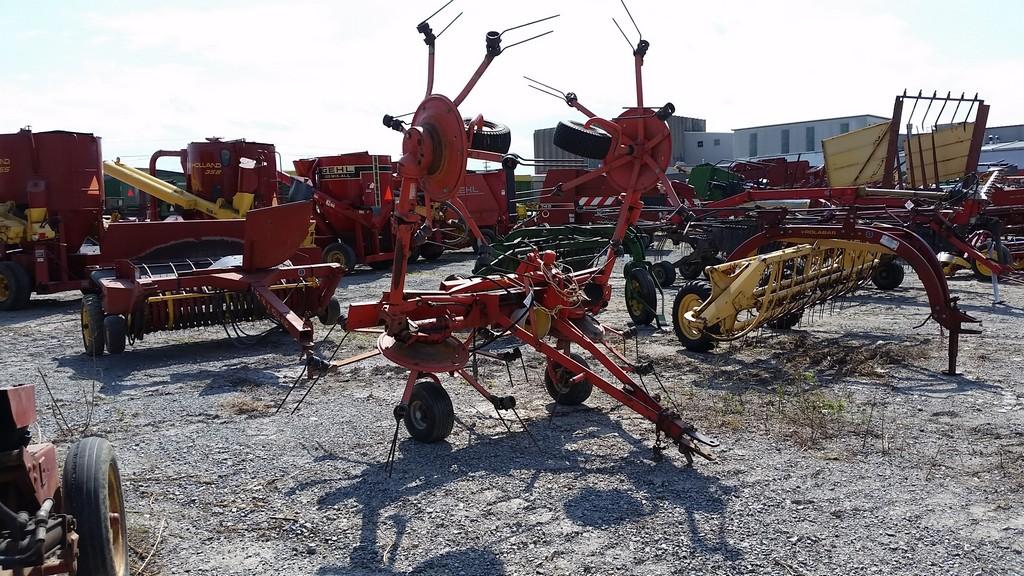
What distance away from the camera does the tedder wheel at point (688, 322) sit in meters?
7.41

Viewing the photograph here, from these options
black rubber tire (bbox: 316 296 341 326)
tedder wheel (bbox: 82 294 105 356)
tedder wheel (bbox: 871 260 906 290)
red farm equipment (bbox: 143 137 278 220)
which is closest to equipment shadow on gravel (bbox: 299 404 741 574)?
black rubber tire (bbox: 316 296 341 326)

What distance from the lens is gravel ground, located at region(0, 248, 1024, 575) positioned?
139 inches

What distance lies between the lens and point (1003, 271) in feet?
32.2

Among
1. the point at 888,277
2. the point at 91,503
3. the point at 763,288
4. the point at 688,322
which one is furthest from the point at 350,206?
the point at 91,503

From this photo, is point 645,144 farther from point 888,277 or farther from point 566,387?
point 888,277

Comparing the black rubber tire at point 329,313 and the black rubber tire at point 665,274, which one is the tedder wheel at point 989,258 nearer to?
the black rubber tire at point 665,274

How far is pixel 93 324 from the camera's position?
7.84 metres

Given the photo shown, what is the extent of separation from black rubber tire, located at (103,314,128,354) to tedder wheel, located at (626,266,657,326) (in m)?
5.08

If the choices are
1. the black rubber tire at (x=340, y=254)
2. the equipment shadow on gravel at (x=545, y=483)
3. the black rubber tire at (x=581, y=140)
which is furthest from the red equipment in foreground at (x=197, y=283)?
the black rubber tire at (x=340, y=254)

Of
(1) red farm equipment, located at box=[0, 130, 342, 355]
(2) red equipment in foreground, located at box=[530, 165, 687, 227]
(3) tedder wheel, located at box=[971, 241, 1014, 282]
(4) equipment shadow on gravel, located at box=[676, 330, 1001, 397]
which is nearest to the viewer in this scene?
(4) equipment shadow on gravel, located at box=[676, 330, 1001, 397]

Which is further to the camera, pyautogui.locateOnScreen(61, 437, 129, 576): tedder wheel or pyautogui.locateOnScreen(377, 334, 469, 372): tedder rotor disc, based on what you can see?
pyautogui.locateOnScreen(377, 334, 469, 372): tedder rotor disc

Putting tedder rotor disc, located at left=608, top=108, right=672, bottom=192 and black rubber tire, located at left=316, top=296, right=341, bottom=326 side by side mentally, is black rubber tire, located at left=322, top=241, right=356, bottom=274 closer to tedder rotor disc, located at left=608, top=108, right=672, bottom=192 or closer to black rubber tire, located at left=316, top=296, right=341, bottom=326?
black rubber tire, located at left=316, top=296, right=341, bottom=326

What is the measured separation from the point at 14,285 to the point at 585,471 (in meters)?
9.77

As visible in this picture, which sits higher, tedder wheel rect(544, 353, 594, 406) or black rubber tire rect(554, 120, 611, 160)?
black rubber tire rect(554, 120, 611, 160)
